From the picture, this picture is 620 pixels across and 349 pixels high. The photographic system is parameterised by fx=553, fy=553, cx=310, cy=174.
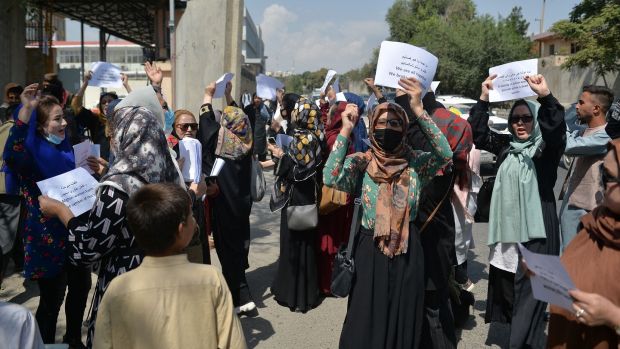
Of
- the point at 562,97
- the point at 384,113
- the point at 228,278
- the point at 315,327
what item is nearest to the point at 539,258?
the point at 384,113

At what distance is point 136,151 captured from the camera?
2.68 metres

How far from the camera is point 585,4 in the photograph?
95.0 ft

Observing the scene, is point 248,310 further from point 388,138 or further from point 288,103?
point 388,138

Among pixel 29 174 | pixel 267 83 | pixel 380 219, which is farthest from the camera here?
pixel 267 83

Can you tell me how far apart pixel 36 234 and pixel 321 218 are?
2719 mm

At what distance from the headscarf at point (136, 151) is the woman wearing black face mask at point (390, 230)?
1.08 m

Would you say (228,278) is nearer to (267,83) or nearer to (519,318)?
(519,318)

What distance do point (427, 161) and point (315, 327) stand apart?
7.19 feet

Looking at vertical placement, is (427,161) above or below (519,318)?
above

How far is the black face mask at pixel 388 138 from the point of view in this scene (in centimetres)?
329

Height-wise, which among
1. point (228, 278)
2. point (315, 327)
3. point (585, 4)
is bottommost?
point (315, 327)

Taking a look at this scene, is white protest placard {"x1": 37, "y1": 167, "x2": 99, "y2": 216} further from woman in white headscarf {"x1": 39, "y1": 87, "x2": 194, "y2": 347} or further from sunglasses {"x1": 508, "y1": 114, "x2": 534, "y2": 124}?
sunglasses {"x1": 508, "y1": 114, "x2": 534, "y2": 124}

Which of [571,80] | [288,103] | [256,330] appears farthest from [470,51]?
[256,330]

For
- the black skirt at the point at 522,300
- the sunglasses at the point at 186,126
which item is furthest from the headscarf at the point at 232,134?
the black skirt at the point at 522,300
